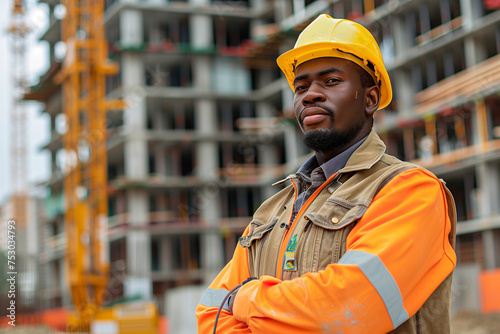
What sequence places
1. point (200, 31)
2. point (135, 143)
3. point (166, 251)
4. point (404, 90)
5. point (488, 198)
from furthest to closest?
point (200, 31), point (166, 251), point (135, 143), point (404, 90), point (488, 198)

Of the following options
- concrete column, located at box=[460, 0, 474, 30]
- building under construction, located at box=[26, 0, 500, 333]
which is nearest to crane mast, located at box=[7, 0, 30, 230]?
building under construction, located at box=[26, 0, 500, 333]

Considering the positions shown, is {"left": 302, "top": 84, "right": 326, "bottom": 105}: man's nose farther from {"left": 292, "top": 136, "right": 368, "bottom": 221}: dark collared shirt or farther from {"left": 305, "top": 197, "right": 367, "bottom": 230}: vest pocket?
{"left": 305, "top": 197, "right": 367, "bottom": 230}: vest pocket

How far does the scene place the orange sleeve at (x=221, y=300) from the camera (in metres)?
2.34

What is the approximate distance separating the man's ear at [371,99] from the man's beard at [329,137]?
0.07m

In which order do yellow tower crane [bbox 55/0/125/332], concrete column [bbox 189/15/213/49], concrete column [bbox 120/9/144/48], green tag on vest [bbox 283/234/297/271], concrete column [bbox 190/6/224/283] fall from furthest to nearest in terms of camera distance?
concrete column [bbox 189/15/213/49]
concrete column [bbox 120/9/144/48]
concrete column [bbox 190/6/224/283]
yellow tower crane [bbox 55/0/125/332]
green tag on vest [bbox 283/234/297/271]

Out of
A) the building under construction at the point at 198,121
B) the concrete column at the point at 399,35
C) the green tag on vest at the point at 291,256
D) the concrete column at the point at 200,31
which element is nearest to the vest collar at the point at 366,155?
the green tag on vest at the point at 291,256

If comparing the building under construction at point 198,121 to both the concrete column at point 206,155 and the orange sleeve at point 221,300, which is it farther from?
the orange sleeve at point 221,300

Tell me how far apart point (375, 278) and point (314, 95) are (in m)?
0.72

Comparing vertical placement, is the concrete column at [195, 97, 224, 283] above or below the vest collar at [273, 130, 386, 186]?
above

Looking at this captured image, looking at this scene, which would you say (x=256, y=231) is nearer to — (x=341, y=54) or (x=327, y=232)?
(x=327, y=232)

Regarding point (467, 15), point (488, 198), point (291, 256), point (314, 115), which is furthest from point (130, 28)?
point (291, 256)

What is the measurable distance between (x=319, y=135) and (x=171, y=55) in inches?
1563

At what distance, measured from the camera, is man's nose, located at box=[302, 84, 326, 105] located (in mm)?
2410

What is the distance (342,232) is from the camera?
2.21m
